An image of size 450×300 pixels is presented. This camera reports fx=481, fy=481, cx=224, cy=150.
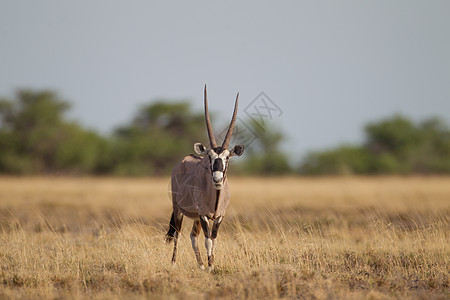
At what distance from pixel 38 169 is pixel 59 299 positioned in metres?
33.2

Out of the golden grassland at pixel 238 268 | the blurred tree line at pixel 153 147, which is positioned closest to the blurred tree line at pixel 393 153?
the blurred tree line at pixel 153 147

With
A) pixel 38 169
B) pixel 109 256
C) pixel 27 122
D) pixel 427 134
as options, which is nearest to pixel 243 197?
pixel 109 256

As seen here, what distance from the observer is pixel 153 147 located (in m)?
40.0

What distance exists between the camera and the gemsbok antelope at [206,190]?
706cm

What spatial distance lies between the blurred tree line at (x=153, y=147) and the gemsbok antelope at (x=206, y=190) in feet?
81.1

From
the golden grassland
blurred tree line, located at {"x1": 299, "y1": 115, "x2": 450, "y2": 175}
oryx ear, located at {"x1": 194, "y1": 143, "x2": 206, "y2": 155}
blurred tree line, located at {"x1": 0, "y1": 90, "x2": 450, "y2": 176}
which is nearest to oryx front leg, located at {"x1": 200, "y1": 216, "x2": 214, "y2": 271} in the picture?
the golden grassland

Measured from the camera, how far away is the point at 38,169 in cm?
3662

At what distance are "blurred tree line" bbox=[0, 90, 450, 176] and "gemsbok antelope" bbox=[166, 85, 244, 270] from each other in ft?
81.1

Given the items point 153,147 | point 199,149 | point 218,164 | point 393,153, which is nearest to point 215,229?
point 218,164

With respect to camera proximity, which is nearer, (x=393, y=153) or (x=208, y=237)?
(x=208, y=237)

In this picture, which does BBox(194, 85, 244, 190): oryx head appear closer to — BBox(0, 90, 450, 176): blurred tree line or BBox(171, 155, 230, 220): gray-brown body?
BBox(171, 155, 230, 220): gray-brown body

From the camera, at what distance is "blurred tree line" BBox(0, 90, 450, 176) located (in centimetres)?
3719

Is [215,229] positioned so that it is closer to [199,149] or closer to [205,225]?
[205,225]

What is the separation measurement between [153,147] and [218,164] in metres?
33.6
